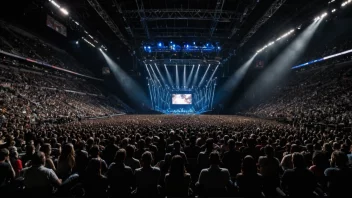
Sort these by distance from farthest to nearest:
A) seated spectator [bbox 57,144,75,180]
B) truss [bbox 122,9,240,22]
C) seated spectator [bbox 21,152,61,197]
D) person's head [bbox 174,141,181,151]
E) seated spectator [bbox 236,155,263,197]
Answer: truss [bbox 122,9,240,22], person's head [bbox 174,141,181,151], seated spectator [bbox 57,144,75,180], seated spectator [bbox 236,155,263,197], seated spectator [bbox 21,152,61,197]

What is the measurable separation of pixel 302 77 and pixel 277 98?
19.4 feet

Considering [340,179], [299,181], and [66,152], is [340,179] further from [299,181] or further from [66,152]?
[66,152]

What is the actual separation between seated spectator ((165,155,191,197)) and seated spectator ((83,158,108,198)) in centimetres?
121

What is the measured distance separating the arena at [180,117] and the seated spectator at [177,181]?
0.02 m

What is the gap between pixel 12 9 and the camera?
1245 inches

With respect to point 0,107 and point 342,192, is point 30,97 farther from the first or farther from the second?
point 342,192

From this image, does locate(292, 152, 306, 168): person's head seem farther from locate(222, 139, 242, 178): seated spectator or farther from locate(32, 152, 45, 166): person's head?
locate(32, 152, 45, 166): person's head

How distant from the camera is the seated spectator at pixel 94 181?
4305 millimetres

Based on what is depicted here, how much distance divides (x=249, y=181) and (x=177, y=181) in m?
1.32

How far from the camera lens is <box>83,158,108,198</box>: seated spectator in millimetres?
4305

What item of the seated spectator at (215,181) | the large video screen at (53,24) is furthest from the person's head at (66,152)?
the large video screen at (53,24)

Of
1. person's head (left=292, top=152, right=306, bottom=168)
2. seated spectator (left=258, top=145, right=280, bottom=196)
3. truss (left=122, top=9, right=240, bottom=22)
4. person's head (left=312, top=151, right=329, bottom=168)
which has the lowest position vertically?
seated spectator (left=258, top=145, right=280, bottom=196)

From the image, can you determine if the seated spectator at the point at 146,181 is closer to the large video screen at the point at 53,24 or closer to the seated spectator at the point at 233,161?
the seated spectator at the point at 233,161

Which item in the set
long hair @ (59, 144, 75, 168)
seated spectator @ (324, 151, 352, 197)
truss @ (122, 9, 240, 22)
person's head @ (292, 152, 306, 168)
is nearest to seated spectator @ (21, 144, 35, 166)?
long hair @ (59, 144, 75, 168)
